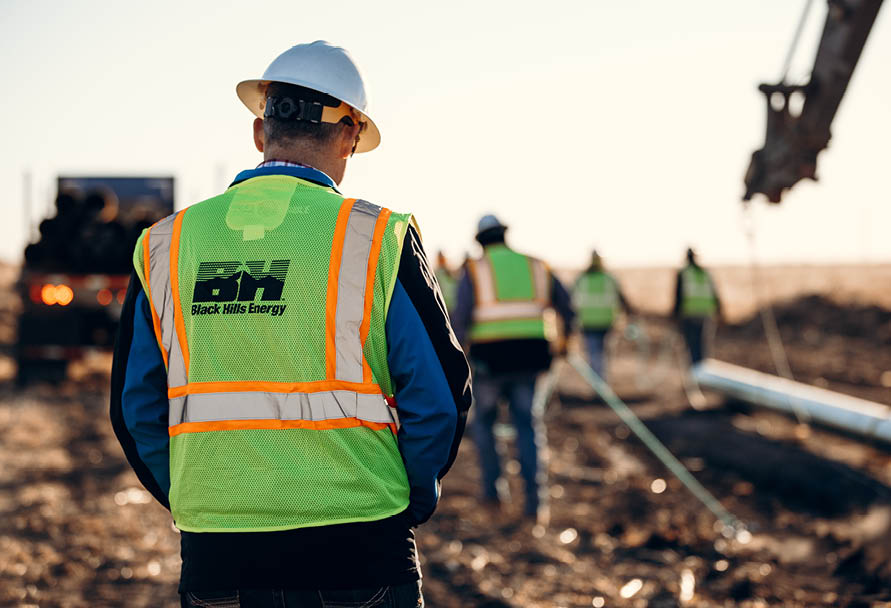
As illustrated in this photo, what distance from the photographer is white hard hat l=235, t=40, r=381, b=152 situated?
2.21 meters

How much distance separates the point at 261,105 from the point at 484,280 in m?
3.92

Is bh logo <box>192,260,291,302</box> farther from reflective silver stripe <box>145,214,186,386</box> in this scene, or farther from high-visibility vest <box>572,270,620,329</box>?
high-visibility vest <box>572,270,620,329</box>

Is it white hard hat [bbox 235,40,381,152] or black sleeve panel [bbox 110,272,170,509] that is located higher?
Result: white hard hat [bbox 235,40,381,152]

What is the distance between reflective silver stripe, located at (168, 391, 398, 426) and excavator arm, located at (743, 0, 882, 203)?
4.57 metres

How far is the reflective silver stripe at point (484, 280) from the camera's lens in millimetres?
6352

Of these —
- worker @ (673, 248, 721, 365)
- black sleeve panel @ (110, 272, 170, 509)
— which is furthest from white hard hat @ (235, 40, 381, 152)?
worker @ (673, 248, 721, 365)

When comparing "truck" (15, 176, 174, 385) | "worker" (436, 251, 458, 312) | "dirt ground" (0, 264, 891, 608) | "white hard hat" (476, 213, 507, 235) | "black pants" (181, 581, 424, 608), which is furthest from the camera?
"worker" (436, 251, 458, 312)

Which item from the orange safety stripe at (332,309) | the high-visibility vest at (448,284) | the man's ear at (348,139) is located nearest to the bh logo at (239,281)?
the orange safety stripe at (332,309)

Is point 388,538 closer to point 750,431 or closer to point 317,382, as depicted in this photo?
point 317,382

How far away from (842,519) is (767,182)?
2.55 m

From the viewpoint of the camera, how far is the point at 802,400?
31.7ft

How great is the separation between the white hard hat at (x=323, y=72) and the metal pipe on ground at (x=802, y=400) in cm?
698

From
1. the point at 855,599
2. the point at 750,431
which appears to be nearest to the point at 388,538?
the point at 855,599

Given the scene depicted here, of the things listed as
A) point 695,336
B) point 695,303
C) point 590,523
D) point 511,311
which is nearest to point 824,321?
point 695,336
